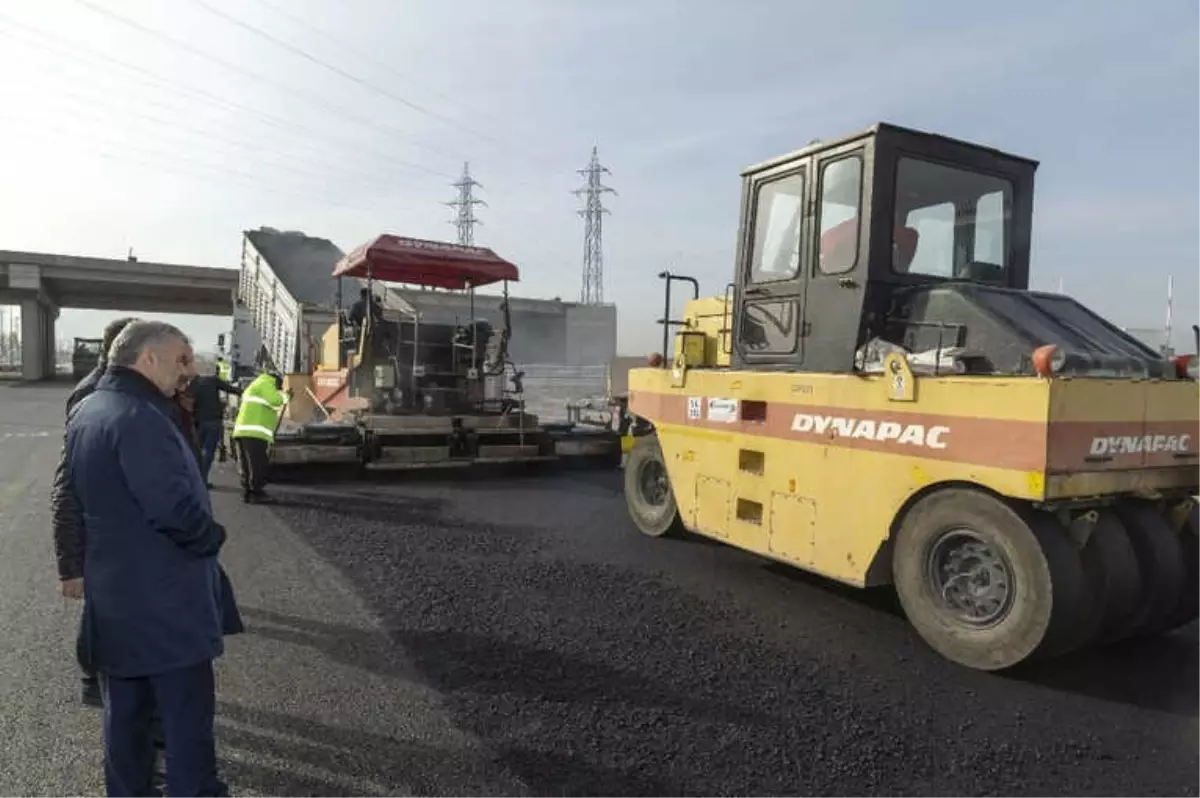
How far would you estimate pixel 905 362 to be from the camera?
4.32 metres

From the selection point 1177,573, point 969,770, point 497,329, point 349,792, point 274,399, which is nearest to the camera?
point 349,792

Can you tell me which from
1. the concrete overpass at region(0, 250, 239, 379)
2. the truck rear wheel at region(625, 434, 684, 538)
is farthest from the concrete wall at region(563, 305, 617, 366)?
the truck rear wheel at region(625, 434, 684, 538)

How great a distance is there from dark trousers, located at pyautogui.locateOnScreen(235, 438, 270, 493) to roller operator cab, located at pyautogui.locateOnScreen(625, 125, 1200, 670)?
439 cm

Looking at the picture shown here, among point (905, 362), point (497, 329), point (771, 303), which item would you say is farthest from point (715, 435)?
point (497, 329)

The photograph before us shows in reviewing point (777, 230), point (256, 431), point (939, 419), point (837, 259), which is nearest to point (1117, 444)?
point (939, 419)

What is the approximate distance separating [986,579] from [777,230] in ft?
8.58

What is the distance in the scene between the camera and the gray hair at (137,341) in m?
2.47

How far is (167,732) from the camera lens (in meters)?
2.45

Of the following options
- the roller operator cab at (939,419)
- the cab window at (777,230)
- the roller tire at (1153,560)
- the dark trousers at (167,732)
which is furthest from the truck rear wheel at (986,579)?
the dark trousers at (167,732)

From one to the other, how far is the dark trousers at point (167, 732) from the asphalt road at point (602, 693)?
0.37 metres

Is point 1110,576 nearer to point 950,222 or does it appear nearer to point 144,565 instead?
point 950,222

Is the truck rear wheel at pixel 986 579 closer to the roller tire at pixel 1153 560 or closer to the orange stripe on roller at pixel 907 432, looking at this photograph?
the orange stripe on roller at pixel 907 432

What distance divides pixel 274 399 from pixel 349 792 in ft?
20.1

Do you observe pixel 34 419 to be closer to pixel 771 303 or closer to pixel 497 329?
pixel 497 329
